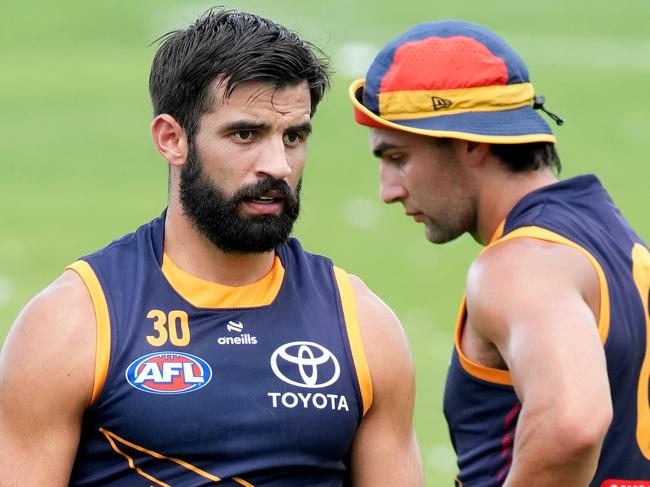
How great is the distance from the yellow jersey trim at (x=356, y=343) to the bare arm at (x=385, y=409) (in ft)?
0.05

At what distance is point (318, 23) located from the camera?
17.1 meters

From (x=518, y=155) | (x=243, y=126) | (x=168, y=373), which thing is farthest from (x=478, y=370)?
(x=243, y=126)

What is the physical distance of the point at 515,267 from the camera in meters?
4.29

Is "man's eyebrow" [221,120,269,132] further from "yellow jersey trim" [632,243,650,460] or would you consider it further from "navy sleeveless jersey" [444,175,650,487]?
"yellow jersey trim" [632,243,650,460]

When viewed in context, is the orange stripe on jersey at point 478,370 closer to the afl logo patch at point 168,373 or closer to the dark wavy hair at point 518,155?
the dark wavy hair at point 518,155

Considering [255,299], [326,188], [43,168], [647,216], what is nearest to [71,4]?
[43,168]

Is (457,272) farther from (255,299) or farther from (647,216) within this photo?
(255,299)

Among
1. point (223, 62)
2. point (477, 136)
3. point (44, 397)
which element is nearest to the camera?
point (44, 397)

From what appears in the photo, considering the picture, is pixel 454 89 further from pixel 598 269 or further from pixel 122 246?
pixel 122 246

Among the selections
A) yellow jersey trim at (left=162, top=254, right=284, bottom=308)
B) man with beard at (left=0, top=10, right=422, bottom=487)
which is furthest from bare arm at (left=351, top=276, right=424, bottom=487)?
yellow jersey trim at (left=162, top=254, right=284, bottom=308)

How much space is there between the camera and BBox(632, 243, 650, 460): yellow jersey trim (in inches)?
173

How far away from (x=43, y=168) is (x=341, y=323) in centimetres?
980

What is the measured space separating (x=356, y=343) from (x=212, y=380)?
1.44 ft

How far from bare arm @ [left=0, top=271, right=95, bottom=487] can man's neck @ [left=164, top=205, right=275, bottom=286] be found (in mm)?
440
